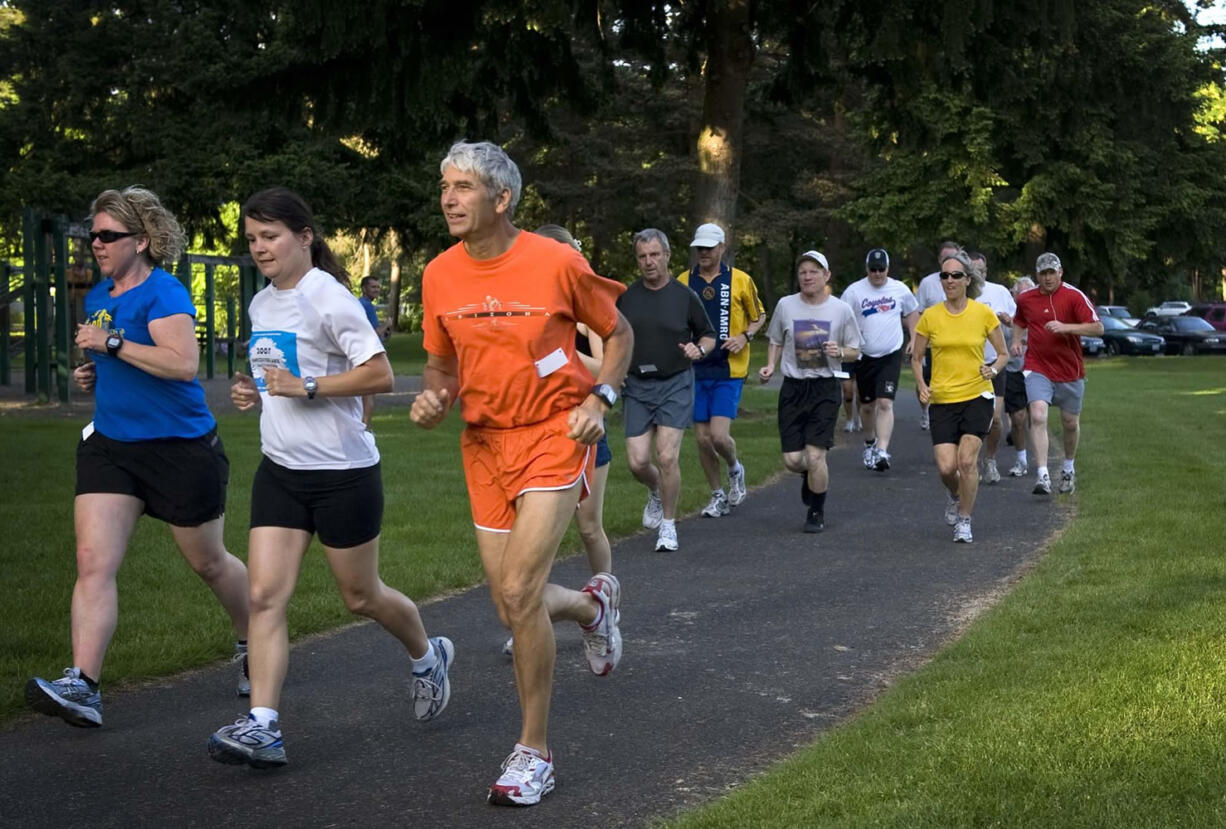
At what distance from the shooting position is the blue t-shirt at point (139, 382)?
6.09 meters

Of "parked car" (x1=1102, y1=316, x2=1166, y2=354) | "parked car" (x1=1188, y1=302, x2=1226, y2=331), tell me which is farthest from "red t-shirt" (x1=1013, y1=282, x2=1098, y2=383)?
"parked car" (x1=1188, y1=302, x2=1226, y2=331)

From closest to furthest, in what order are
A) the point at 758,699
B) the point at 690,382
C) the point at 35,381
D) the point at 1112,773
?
the point at 1112,773 < the point at 758,699 < the point at 690,382 < the point at 35,381

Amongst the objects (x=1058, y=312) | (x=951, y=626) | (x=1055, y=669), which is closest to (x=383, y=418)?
(x=1058, y=312)

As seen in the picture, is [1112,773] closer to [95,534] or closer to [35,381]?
[95,534]

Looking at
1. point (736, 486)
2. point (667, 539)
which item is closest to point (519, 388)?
point (667, 539)

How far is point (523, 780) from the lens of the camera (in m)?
5.03

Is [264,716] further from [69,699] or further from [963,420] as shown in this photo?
[963,420]

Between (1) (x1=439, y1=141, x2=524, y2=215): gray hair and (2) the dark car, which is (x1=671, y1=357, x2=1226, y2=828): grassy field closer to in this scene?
(1) (x1=439, y1=141, x2=524, y2=215): gray hair

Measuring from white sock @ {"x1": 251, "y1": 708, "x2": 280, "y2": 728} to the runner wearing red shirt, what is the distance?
9564mm

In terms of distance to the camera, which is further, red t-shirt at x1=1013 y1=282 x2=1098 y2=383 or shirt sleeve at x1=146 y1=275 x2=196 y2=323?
red t-shirt at x1=1013 y1=282 x2=1098 y2=383

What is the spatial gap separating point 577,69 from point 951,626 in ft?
42.2

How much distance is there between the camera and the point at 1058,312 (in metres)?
14.0

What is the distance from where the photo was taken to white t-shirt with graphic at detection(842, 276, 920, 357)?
1608cm

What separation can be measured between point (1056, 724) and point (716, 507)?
7.06m
